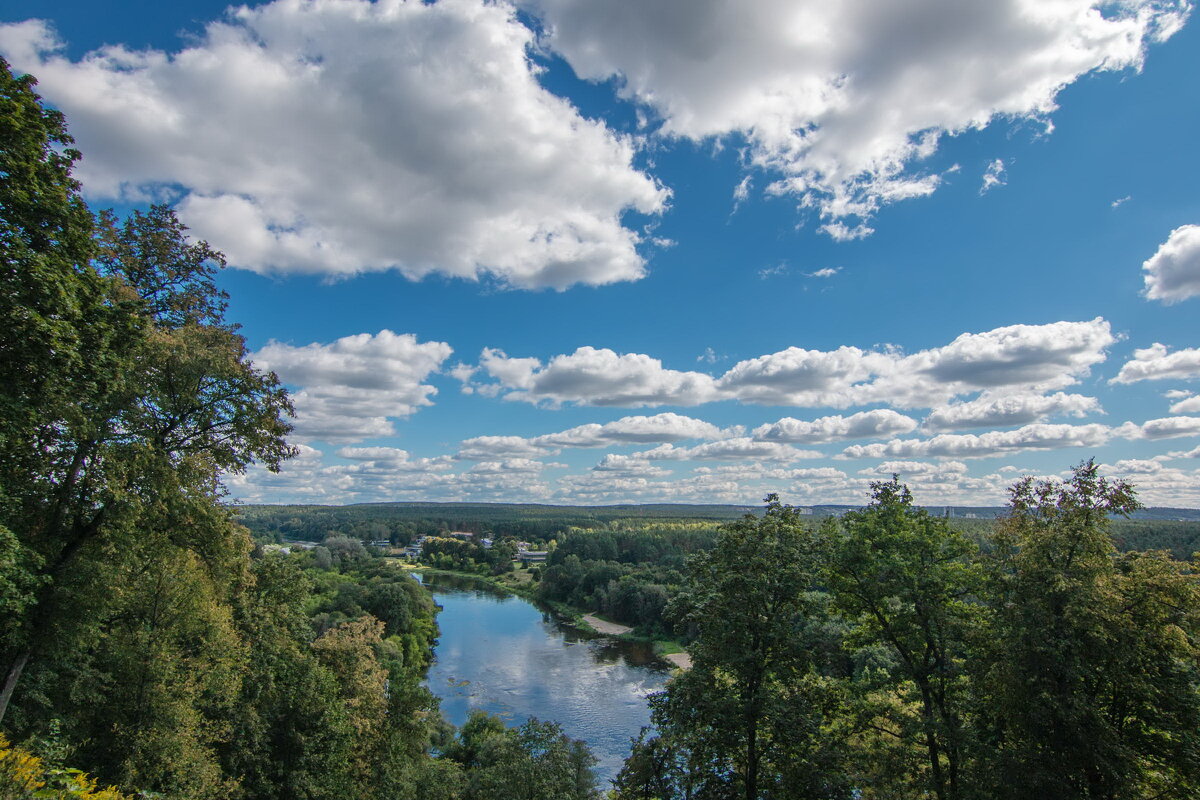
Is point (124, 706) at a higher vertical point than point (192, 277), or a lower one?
lower

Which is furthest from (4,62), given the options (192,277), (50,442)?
(50,442)

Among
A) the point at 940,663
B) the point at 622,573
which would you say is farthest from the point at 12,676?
the point at 622,573

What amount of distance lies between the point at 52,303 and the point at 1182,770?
18899 millimetres

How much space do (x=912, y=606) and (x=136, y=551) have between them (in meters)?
16.5

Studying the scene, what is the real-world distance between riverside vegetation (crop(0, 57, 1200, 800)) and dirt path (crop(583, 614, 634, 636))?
51.8 metres

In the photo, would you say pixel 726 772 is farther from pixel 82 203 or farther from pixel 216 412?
pixel 82 203

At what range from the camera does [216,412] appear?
11.7 m

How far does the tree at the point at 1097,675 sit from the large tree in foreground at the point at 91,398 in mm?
15206

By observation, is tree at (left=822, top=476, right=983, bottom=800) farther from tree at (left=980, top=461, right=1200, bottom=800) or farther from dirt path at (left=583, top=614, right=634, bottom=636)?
dirt path at (left=583, top=614, right=634, bottom=636)

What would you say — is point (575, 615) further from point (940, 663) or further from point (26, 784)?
point (26, 784)

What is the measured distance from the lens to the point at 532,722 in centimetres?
1659

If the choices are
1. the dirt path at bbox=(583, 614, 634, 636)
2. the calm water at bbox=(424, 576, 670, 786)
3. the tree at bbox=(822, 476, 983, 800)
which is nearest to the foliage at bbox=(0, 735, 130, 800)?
the tree at bbox=(822, 476, 983, 800)

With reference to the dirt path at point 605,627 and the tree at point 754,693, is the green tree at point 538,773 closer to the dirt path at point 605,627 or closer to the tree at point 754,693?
the tree at point 754,693

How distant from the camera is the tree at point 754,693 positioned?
1167cm
